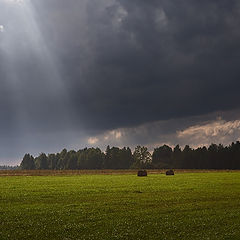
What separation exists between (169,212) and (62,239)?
33.7 ft

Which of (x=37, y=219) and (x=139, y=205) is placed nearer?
(x=37, y=219)

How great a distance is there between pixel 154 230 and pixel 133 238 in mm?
2139

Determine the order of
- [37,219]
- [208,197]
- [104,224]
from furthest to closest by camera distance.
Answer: [208,197] < [37,219] < [104,224]

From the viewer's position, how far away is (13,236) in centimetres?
1814

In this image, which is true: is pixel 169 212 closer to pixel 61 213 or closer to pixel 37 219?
pixel 61 213

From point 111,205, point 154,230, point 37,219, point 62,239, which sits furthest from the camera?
point 111,205

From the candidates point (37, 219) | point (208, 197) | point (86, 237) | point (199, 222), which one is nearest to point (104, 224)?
point (86, 237)

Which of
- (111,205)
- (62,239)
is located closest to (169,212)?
(111,205)

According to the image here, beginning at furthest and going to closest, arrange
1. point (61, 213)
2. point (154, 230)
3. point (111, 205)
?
1. point (111, 205)
2. point (61, 213)
3. point (154, 230)

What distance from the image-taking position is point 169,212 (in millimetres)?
24766

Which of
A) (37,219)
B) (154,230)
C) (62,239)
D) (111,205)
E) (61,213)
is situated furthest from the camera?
(111,205)

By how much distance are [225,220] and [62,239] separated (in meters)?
11.6

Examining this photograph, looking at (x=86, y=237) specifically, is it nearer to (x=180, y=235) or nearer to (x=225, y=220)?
(x=180, y=235)

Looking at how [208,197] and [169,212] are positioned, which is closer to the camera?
[169,212]
